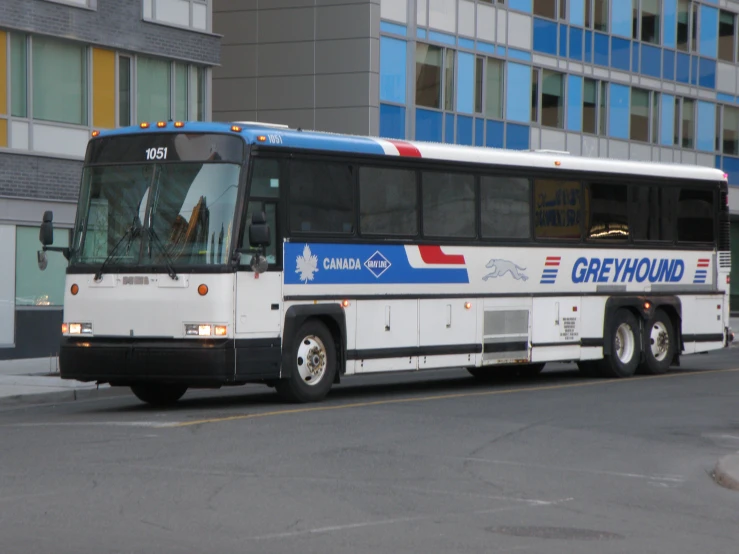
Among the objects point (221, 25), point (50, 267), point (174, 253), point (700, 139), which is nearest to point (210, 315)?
point (174, 253)

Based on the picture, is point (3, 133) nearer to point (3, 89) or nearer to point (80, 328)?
point (3, 89)

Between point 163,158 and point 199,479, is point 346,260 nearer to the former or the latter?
point 163,158

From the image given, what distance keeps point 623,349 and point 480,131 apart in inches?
713

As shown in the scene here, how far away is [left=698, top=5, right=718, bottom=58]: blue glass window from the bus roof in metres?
26.2

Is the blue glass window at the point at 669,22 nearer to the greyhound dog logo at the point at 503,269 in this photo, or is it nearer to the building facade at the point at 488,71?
the building facade at the point at 488,71

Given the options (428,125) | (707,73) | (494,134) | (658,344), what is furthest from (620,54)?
(658,344)

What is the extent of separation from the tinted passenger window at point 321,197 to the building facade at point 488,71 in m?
18.6

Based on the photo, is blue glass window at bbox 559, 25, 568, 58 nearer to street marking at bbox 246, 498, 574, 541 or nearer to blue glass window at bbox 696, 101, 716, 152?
blue glass window at bbox 696, 101, 716, 152

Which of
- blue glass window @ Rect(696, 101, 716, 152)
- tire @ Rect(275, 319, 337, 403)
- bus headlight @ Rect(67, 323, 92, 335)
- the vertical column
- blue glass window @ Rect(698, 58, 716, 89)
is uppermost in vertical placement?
blue glass window @ Rect(698, 58, 716, 89)

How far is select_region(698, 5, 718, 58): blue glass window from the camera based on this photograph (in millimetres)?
48656

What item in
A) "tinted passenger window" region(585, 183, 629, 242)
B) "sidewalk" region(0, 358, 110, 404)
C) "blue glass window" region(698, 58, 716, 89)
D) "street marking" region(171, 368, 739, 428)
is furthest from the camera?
"blue glass window" region(698, 58, 716, 89)

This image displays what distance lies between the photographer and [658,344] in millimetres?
22578

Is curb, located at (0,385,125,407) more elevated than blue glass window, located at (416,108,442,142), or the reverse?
blue glass window, located at (416,108,442,142)

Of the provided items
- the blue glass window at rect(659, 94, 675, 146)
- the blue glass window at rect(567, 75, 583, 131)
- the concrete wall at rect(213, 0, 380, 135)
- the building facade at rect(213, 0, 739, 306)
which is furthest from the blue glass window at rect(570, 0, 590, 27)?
the concrete wall at rect(213, 0, 380, 135)
